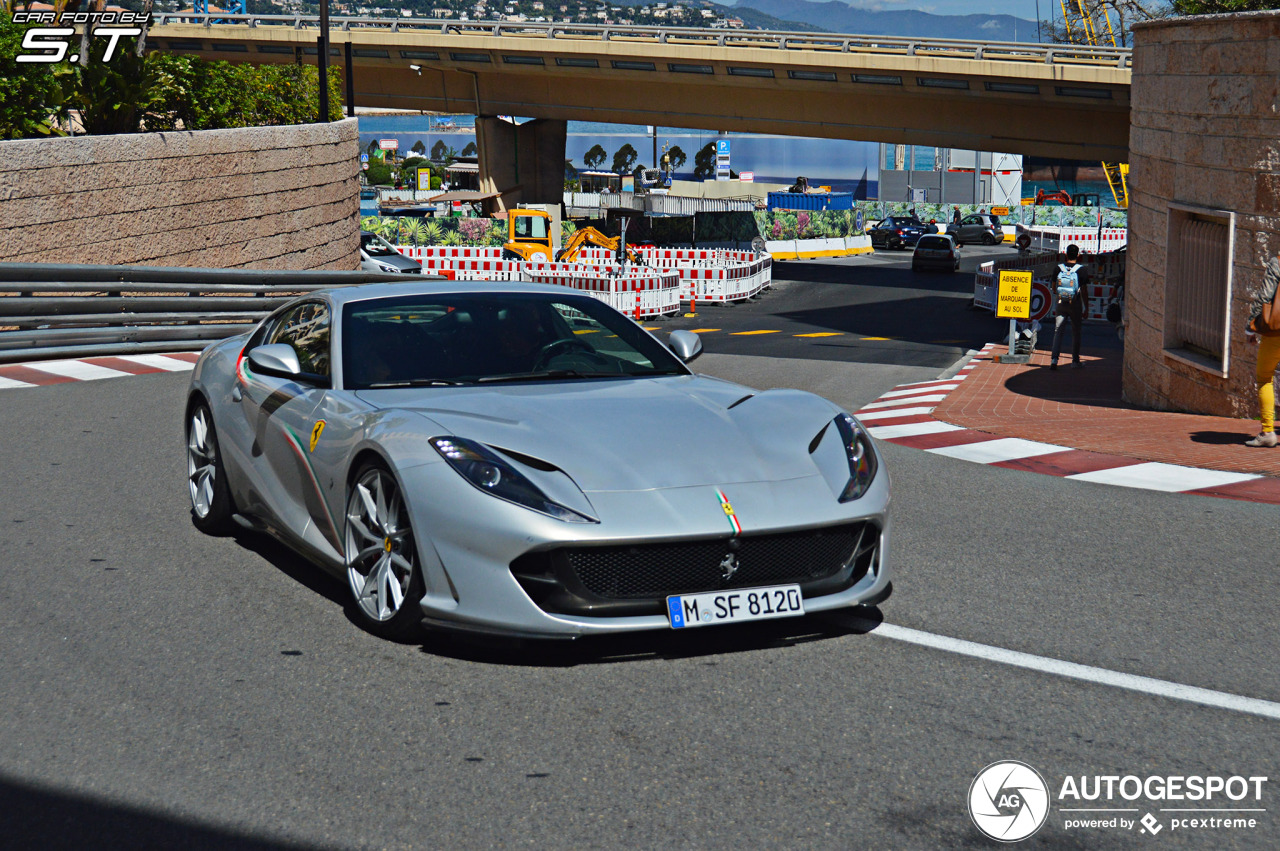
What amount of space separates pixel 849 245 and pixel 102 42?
167 ft

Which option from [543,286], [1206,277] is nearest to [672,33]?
[1206,277]

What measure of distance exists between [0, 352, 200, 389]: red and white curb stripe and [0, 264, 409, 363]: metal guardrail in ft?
0.63

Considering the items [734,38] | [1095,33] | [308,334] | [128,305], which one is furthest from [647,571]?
[1095,33]

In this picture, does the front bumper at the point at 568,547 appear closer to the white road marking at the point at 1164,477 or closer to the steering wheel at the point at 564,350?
the steering wheel at the point at 564,350

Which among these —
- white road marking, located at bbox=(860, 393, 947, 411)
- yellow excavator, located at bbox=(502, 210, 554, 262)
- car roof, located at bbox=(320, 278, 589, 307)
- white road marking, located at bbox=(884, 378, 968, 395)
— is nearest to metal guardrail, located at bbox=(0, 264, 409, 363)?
white road marking, located at bbox=(860, 393, 947, 411)

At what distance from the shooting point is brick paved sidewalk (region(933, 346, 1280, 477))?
10.2 meters

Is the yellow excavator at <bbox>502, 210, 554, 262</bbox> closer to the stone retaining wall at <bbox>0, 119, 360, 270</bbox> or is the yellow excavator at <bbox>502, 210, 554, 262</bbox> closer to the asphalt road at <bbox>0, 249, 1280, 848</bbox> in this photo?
the stone retaining wall at <bbox>0, 119, 360, 270</bbox>

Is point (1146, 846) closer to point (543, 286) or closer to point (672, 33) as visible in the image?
point (543, 286)

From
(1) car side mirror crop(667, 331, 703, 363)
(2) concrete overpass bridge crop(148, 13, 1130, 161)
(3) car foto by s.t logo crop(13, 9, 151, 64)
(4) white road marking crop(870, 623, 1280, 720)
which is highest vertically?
(2) concrete overpass bridge crop(148, 13, 1130, 161)

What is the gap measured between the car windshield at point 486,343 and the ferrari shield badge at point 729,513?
1.36 m

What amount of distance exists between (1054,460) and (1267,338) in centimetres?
182

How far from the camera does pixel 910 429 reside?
12125 millimetres

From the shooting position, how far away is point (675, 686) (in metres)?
4.59

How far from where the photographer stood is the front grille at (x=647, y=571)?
456 cm
